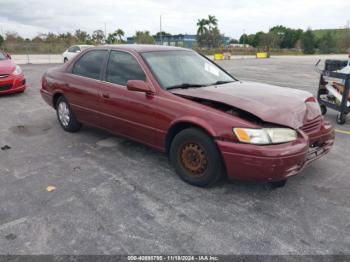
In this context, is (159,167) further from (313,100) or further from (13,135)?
(13,135)

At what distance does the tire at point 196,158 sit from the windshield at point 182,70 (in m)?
0.75

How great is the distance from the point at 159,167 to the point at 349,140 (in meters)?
3.47

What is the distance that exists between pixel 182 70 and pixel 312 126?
1.80 m

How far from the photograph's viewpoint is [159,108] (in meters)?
3.78

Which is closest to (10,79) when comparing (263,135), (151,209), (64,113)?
(64,113)

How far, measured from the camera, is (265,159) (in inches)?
118

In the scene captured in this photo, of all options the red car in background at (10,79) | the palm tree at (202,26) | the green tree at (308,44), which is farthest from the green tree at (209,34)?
the red car in background at (10,79)

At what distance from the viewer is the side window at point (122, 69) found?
13.6ft

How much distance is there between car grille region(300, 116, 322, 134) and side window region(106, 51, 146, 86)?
2.02 meters

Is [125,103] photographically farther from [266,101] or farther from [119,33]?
[119,33]

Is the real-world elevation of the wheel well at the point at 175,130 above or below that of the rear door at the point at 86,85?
below

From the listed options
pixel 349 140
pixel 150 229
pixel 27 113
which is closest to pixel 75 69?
pixel 27 113

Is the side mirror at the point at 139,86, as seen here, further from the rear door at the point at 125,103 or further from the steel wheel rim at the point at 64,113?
the steel wheel rim at the point at 64,113

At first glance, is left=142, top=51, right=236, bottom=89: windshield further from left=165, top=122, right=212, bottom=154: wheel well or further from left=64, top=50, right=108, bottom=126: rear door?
left=64, top=50, right=108, bottom=126: rear door
